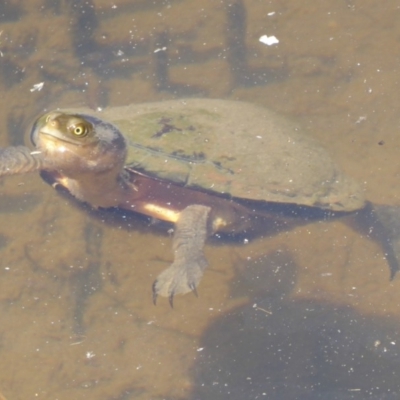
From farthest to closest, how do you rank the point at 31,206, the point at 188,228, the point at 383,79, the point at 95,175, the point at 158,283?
the point at 383,79 < the point at 31,206 < the point at 188,228 < the point at 158,283 < the point at 95,175

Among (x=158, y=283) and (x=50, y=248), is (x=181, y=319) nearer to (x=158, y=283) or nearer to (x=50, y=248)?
(x=158, y=283)

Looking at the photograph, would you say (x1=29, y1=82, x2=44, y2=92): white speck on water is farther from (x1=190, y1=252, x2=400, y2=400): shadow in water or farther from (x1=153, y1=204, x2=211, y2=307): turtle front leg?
(x1=190, y1=252, x2=400, y2=400): shadow in water

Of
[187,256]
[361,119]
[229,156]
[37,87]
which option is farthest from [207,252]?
[37,87]

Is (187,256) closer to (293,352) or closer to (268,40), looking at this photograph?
(293,352)

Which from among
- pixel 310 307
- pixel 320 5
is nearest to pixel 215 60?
pixel 320 5

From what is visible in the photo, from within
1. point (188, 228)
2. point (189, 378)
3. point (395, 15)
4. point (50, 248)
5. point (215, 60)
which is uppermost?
point (395, 15)

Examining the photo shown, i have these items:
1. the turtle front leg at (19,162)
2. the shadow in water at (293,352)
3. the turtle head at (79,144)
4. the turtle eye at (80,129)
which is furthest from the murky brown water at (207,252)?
the turtle eye at (80,129)
